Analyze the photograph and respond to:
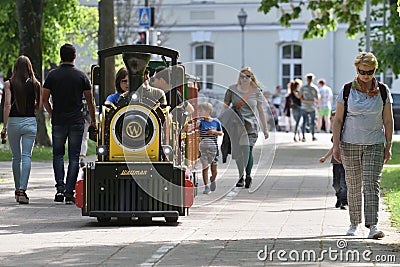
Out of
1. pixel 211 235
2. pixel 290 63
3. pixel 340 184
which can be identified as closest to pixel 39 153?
pixel 340 184

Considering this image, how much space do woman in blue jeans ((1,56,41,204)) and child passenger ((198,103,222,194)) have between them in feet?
9.69

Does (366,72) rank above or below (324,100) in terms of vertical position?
above

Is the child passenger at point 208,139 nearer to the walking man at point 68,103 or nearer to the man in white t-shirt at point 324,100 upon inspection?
the walking man at point 68,103

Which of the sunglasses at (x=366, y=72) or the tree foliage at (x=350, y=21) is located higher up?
the tree foliage at (x=350, y=21)

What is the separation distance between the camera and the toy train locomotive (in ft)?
43.2

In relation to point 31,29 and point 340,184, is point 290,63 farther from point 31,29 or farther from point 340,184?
point 340,184

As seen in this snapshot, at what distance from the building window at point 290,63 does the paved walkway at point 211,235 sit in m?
39.0

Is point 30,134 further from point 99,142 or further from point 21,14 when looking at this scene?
point 21,14

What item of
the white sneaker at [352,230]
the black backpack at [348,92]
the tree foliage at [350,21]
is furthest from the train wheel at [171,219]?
the tree foliage at [350,21]

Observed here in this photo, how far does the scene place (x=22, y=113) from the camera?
615 inches

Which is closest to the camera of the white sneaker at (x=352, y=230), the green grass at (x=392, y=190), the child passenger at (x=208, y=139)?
the white sneaker at (x=352, y=230)

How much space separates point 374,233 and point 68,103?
5143mm

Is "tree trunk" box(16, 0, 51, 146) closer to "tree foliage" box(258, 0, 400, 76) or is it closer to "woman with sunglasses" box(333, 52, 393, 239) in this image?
"tree foliage" box(258, 0, 400, 76)

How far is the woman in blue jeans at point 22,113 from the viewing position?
1557 cm
